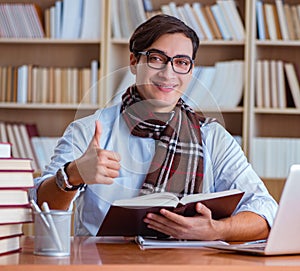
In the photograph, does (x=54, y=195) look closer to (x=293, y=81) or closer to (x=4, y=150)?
(x=4, y=150)

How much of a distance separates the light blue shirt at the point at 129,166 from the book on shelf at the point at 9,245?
0.35m

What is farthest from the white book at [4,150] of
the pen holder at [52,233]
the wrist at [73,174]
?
the wrist at [73,174]

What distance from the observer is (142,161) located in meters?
1.88

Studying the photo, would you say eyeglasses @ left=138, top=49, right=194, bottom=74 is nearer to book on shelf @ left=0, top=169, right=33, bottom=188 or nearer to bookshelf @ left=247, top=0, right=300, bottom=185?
book on shelf @ left=0, top=169, right=33, bottom=188

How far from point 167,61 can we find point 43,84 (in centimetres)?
224

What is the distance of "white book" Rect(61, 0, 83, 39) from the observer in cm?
398

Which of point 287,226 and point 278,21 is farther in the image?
point 278,21

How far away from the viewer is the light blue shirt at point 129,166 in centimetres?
Result: 186

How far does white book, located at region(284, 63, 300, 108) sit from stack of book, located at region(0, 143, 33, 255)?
2536mm

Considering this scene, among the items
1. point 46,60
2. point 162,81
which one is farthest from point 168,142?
point 46,60

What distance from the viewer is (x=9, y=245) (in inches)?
59.1

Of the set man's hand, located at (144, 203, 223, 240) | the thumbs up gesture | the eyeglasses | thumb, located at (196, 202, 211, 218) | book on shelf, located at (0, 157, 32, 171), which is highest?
the eyeglasses

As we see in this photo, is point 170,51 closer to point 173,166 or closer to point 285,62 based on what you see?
point 173,166

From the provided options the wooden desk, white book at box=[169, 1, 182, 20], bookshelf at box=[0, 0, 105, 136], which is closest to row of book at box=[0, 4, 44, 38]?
bookshelf at box=[0, 0, 105, 136]
